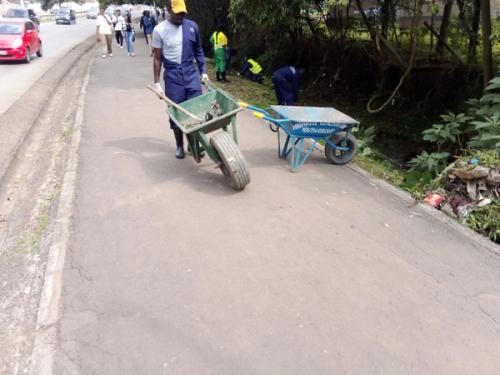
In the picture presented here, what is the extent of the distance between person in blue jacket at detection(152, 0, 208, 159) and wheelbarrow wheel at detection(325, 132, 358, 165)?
2.03 meters

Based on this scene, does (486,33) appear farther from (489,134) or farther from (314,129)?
(314,129)

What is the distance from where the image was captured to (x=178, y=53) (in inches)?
222

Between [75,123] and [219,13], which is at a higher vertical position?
[219,13]

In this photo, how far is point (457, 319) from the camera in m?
3.34

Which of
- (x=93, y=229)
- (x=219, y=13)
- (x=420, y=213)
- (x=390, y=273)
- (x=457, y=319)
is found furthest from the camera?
(x=219, y=13)

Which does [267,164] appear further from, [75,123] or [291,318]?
[75,123]

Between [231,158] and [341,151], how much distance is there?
7.18ft

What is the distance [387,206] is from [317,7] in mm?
8909

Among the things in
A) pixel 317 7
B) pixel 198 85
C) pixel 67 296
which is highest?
pixel 317 7

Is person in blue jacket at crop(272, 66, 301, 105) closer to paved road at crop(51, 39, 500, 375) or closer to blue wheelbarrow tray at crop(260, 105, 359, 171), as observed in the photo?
blue wheelbarrow tray at crop(260, 105, 359, 171)

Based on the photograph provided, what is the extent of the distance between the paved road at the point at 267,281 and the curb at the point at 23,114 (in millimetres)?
1984

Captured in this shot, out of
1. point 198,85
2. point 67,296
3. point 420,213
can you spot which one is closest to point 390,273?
point 420,213

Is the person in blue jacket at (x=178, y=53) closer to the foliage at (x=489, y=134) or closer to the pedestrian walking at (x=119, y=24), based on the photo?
the foliage at (x=489, y=134)

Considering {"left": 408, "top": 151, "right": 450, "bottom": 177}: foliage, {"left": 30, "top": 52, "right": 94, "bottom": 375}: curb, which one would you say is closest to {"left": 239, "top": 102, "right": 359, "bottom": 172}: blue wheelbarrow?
{"left": 408, "top": 151, "right": 450, "bottom": 177}: foliage
